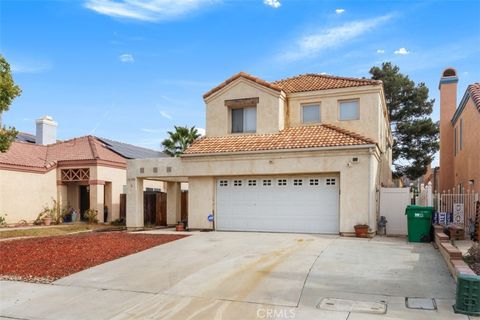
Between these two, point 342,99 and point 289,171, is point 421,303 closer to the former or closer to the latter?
point 289,171

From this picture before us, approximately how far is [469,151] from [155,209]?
15.3 meters

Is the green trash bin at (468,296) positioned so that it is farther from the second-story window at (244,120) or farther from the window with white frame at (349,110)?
the second-story window at (244,120)

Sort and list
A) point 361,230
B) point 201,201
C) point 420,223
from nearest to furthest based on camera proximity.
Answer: point 420,223 < point 361,230 < point 201,201

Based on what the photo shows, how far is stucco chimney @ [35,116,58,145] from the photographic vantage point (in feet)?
99.5

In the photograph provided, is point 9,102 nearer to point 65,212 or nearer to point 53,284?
point 53,284

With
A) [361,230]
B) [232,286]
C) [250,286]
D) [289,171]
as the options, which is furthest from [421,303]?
[289,171]

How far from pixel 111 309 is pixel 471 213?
41.8 ft

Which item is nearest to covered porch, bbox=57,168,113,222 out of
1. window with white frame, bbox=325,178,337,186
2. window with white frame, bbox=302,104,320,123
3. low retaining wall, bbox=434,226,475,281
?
window with white frame, bbox=302,104,320,123

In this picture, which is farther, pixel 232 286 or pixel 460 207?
pixel 460 207

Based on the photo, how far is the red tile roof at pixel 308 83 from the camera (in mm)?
18531

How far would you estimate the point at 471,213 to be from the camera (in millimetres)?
14805

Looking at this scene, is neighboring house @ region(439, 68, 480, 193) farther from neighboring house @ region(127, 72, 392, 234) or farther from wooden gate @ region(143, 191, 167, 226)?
wooden gate @ region(143, 191, 167, 226)

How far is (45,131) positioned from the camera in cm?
3052

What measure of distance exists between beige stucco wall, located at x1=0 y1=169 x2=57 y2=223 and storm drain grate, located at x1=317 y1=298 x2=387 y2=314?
2097 cm
